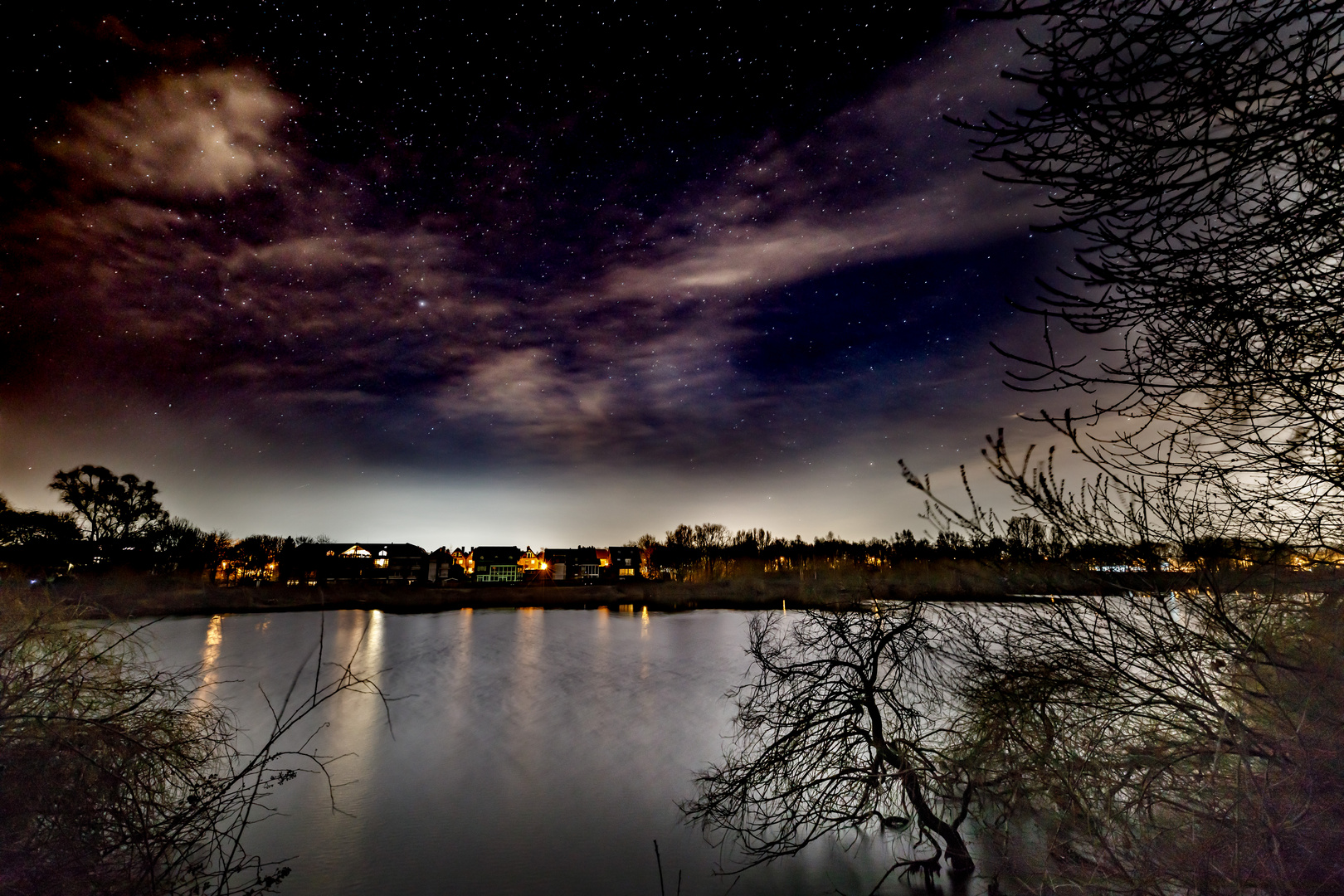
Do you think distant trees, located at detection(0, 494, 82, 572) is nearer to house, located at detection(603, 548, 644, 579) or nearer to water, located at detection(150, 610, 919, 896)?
water, located at detection(150, 610, 919, 896)

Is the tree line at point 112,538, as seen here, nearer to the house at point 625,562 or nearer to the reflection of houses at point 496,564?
the reflection of houses at point 496,564

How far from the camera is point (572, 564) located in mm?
139125

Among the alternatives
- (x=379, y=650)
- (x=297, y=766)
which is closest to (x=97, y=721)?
(x=297, y=766)

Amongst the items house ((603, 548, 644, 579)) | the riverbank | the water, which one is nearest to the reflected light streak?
the water

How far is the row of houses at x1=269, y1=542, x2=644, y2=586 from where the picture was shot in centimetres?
10731

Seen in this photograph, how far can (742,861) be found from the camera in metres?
8.70

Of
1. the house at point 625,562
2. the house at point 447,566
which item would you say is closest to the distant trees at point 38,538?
the house at point 447,566

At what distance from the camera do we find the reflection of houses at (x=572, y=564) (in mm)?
133375

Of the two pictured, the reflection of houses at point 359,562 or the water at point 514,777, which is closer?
the water at point 514,777

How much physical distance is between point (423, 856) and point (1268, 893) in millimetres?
10037

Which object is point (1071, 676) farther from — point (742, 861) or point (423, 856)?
point (423, 856)

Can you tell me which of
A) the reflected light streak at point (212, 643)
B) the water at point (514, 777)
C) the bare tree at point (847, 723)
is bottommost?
the water at point (514, 777)

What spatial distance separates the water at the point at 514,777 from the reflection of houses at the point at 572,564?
99.8 meters

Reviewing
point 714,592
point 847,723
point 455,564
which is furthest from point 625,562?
point 847,723
